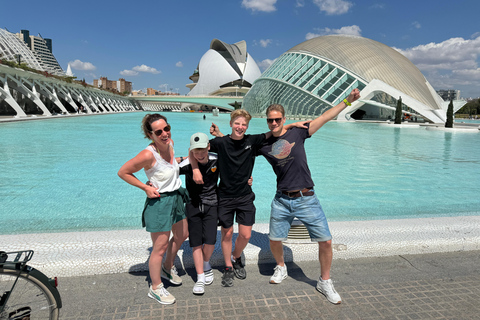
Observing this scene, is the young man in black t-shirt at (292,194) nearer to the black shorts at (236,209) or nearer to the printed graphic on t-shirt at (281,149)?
the printed graphic on t-shirt at (281,149)

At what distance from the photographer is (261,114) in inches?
1510

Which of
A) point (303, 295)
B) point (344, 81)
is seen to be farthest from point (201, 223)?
point (344, 81)

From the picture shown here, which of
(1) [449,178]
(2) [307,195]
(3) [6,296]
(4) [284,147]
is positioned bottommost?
(1) [449,178]

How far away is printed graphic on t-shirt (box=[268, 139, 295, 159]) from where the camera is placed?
8.63 ft

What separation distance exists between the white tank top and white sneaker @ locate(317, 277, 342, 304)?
4.27 feet

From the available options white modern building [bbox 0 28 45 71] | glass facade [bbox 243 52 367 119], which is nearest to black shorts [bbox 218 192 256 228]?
glass facade [bbox 243 52 367 119]

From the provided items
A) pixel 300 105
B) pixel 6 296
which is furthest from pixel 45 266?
pixel 300 105

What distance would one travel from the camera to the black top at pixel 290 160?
2.59 m

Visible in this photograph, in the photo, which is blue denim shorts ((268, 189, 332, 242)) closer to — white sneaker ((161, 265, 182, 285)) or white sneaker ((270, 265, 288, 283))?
white sneaker ((270, 265, 288, 283))

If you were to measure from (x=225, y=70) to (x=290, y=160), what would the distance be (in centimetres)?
8654

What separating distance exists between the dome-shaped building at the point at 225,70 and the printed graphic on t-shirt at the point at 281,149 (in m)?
83.0

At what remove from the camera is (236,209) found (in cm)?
274

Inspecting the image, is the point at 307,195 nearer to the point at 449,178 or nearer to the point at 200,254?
the point at 200,254

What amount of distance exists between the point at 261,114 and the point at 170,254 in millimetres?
36309
